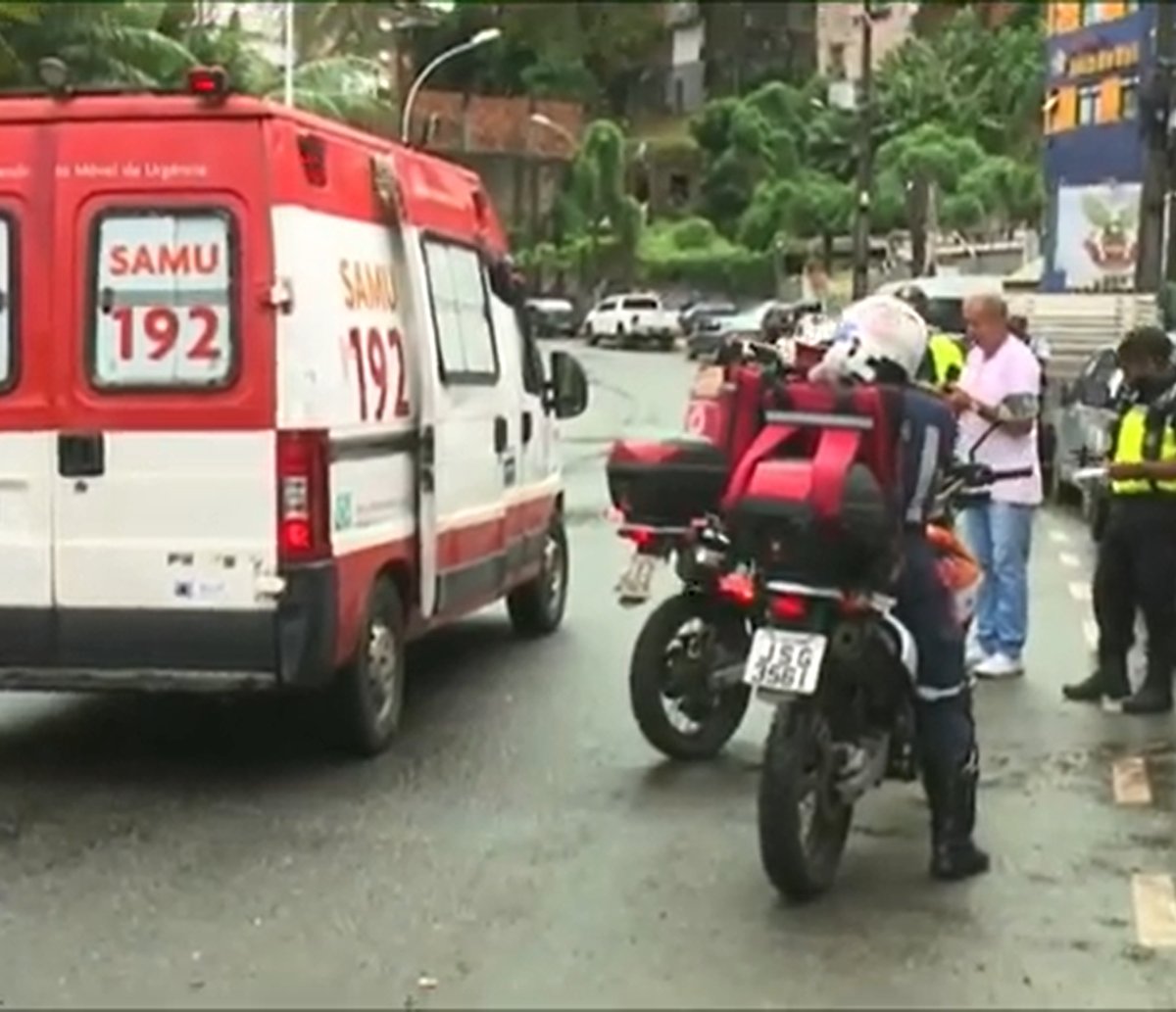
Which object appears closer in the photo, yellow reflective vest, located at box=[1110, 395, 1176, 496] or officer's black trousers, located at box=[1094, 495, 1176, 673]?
yellow reflective vest, located at box=[1110, 395, 1176, 496]

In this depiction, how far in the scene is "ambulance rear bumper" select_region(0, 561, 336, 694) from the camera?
8.13 metres

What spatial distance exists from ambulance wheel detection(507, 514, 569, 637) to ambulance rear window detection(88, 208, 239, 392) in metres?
3.91

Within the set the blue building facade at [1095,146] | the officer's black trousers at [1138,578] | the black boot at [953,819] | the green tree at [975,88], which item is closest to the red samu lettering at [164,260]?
the black boot at [953,819]

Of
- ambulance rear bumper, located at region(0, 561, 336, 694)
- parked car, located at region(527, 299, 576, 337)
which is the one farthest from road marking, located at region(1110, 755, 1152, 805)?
parked car, located at region(527, 299, 576, 337)

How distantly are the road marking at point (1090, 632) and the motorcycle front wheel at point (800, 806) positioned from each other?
5024 millimetres

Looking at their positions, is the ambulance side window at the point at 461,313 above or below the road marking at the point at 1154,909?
above

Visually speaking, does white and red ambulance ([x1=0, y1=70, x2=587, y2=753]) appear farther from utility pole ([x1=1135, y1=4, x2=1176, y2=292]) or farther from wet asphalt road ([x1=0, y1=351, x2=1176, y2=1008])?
utility pole ([x1=1135, y1=4, x2=1176, y2=292])

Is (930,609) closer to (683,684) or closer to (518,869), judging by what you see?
(518,869)

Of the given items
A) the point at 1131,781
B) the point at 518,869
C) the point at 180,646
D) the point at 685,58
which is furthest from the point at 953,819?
the point at 685,58

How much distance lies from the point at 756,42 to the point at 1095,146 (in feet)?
167

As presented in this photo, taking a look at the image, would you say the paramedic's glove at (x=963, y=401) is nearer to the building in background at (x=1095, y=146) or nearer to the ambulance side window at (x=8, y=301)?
the ambulance side window at (x=8, y=301)

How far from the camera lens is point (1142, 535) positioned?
31.9 feet

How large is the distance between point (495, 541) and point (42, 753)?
235cm

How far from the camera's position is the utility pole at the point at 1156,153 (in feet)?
86.1
